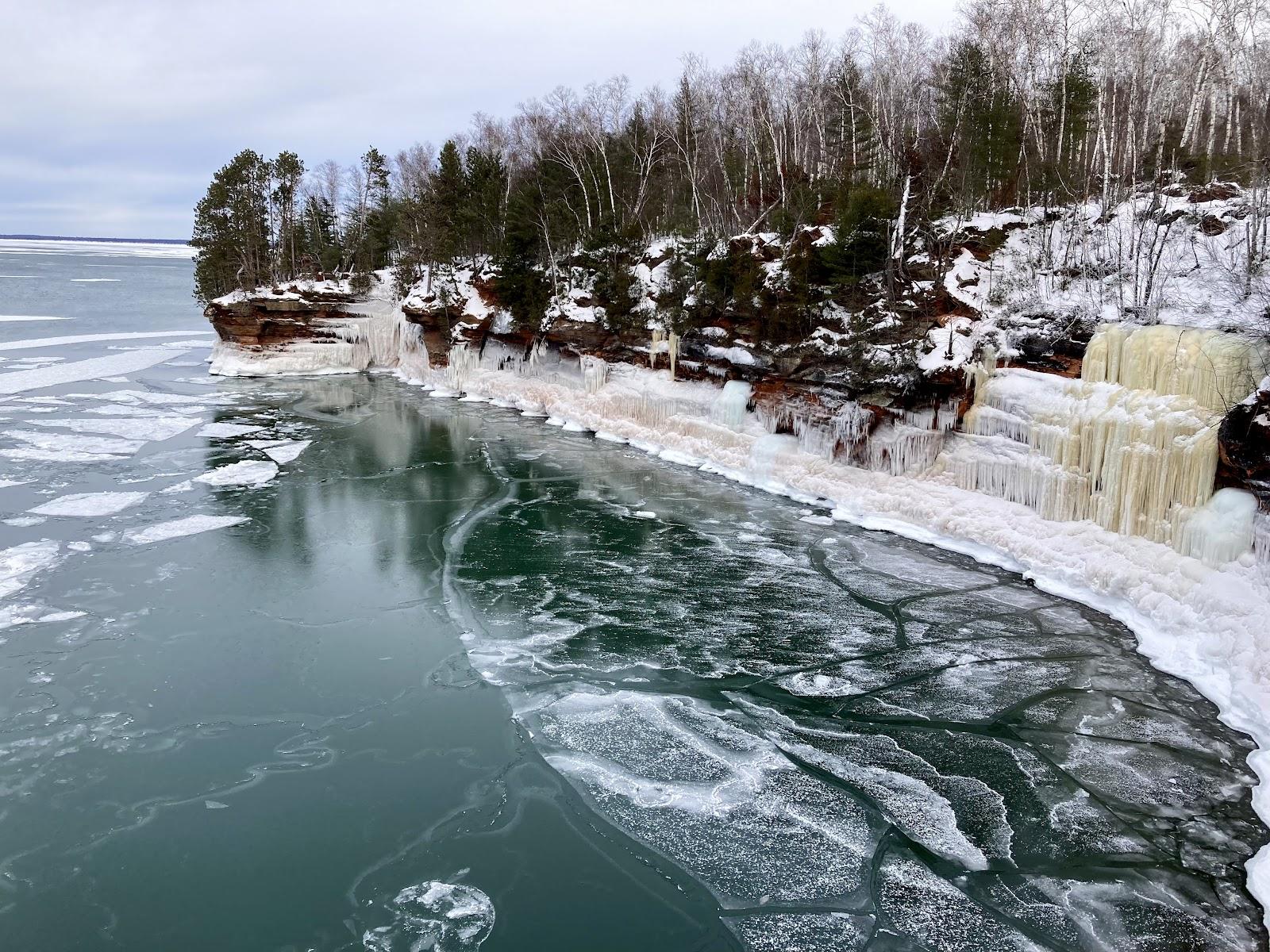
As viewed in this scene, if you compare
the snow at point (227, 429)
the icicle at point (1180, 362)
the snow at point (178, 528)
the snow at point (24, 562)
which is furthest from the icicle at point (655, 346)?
the snow at point (24, 562)

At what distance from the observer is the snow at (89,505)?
1541 centimetres

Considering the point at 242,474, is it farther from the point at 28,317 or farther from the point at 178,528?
the point at 28,317

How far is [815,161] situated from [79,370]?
32548 millimetres

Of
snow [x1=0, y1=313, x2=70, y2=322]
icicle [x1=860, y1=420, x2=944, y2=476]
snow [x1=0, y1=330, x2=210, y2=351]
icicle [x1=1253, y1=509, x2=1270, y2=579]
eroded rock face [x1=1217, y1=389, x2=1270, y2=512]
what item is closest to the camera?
icicle [x1=1253, y1=509, x2=1270, y2=579]

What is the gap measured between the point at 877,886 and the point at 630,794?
2.28 meters

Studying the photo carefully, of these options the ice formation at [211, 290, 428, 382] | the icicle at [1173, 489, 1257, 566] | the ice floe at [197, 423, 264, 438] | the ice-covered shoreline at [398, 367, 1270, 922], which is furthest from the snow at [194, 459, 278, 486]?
the icicle at [1173, 489, 1257, 566]

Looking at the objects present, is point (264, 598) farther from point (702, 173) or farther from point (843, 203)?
point (702, 173)

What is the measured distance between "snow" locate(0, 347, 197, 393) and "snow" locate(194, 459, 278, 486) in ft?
50.5

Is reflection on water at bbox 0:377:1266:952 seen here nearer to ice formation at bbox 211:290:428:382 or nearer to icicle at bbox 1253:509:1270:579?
icicle at bbox 1253:509:1270:579

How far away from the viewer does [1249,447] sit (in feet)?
37.6

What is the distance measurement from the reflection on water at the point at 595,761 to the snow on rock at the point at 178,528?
0.44 metres

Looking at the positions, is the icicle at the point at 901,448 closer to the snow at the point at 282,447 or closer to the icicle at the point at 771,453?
the icicle at the point at 771,453

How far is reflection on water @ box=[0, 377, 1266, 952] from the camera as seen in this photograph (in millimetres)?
6145

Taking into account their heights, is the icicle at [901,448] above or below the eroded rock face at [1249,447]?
below
